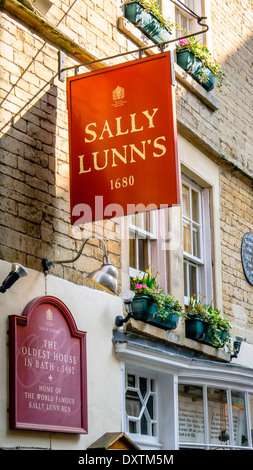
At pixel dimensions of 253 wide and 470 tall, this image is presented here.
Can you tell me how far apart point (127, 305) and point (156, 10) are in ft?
13.1

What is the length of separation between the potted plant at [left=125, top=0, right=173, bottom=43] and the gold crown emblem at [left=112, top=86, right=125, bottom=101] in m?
2.16

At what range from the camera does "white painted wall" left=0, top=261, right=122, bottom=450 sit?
7473 millimetres

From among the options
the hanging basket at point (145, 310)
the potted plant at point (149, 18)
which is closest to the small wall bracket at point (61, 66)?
the potted plant at point (149, 18)

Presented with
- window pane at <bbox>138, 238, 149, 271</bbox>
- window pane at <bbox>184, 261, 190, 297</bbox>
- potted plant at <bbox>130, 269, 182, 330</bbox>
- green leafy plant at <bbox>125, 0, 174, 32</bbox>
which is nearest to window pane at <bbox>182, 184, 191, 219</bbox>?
window pane at <bbox>184, 261, 190, 297</bbox>

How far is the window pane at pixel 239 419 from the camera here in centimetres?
1109

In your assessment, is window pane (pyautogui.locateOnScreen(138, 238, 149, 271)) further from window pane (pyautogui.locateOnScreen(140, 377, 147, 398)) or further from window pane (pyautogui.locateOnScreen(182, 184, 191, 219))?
window pane (pyautogui.locateOnScreen(140, 377, 147, 398))

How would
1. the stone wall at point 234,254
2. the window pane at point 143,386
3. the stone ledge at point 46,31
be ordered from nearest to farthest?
the stone ledge at point 46,31
the window pane at point 143,386
the stone wall at point 234,254

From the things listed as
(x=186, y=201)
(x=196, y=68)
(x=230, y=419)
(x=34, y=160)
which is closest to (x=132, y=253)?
(x=186, y=201)

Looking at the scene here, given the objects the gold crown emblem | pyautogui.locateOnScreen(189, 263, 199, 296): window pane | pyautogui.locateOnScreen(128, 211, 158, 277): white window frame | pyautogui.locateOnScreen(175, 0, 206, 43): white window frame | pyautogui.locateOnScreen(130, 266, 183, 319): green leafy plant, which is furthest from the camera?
pyautogui.locateOnScreen(175, 0, 206, 43): white window frame

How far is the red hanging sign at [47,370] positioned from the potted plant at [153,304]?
982 millimetres

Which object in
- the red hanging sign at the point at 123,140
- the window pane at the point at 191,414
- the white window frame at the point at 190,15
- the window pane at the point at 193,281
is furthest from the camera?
the white window frame at the point at 190,15

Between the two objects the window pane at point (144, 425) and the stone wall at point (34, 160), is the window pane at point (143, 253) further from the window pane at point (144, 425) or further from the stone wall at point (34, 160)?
the window pane at point (144, 425)

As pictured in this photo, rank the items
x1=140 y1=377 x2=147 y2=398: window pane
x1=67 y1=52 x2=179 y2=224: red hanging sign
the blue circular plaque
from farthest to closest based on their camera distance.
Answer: the blue circular plaque
x1=140 y1=377 x2=147 y2=398: window pane
x1=67 y1=52 x2=179 y2=224: red hanging sign

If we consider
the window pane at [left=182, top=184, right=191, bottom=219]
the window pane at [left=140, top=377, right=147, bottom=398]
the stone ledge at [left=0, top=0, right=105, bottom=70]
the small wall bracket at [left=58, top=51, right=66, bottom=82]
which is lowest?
the window pane at [left=140, top=377, right=147, bottom=398]
